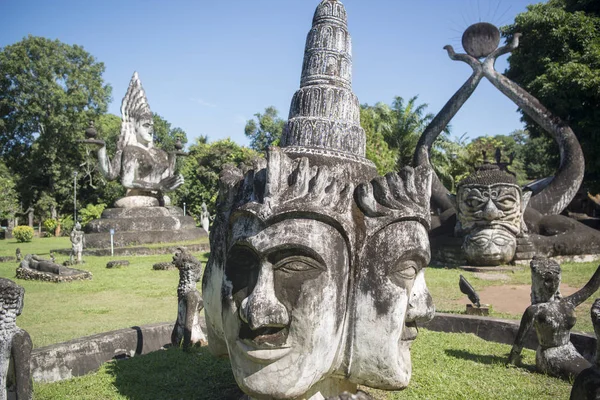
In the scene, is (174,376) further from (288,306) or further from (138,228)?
(138,228)

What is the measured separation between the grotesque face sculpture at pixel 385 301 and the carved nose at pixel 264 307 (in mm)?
527

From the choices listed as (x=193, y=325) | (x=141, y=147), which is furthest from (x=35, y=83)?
(x=193, y=325)

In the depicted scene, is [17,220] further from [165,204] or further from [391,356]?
[391,356]

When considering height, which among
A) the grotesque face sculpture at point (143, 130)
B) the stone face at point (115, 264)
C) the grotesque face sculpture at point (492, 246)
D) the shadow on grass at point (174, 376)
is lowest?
the shadow on grass at point (174, 376)

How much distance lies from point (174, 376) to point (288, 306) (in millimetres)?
2136

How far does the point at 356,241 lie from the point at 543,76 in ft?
55.2

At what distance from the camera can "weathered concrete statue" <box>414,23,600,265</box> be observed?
12.0 metres

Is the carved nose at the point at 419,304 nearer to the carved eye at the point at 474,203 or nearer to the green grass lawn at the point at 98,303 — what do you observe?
the green grass lawn at the point at 98,303

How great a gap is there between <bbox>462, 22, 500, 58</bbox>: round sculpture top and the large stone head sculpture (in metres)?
5.01

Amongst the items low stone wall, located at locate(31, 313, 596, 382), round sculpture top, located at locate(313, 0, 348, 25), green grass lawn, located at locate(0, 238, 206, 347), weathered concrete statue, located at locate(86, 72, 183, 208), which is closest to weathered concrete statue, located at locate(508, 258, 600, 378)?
A: low stone wall, located at locate(31, 313, 596, 382)

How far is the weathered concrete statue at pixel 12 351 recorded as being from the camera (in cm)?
303

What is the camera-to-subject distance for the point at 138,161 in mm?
17422

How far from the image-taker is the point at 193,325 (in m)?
5.03

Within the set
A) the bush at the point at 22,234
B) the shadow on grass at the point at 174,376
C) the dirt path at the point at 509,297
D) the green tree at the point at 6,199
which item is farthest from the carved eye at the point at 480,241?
the green tree at the point at 6,199
